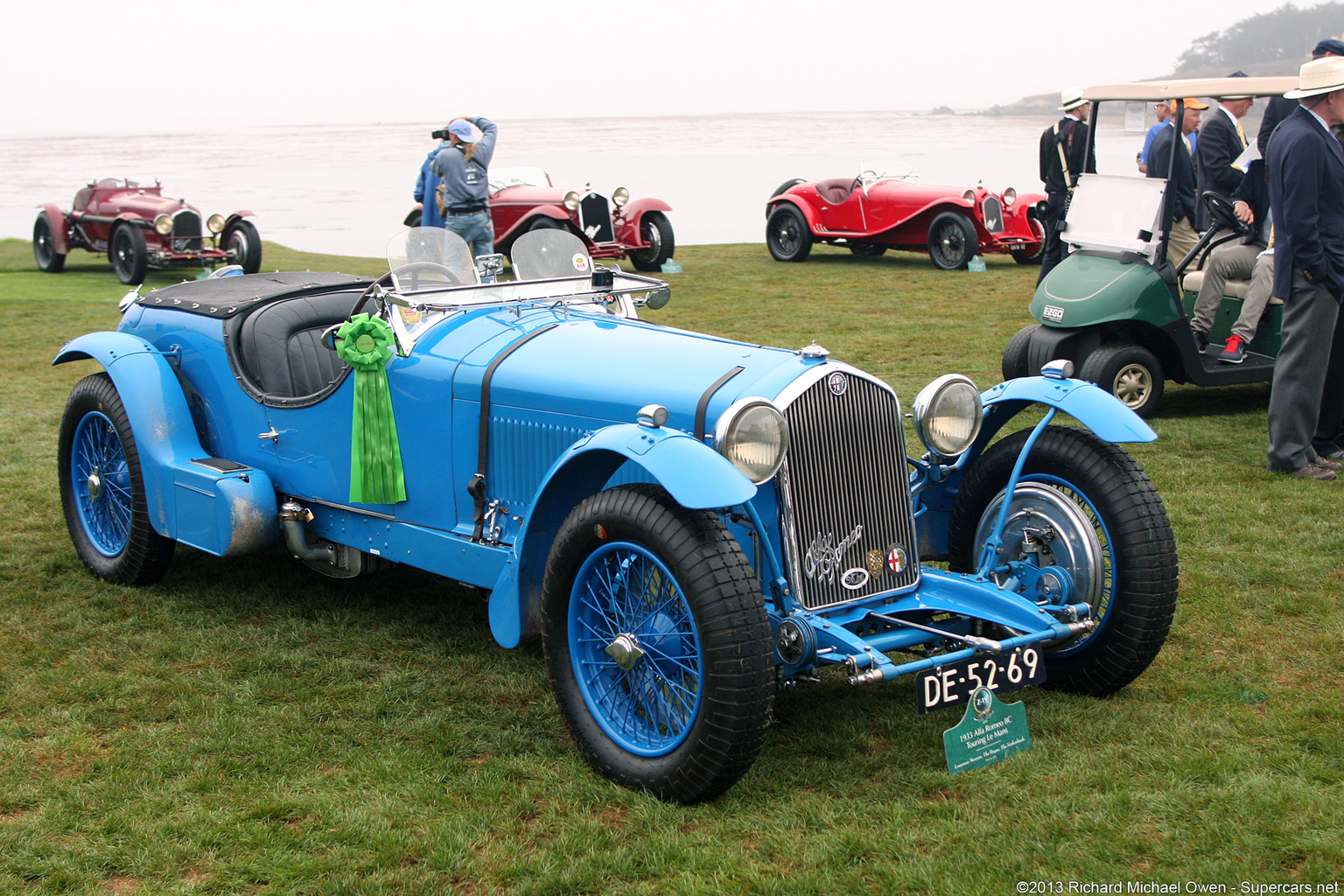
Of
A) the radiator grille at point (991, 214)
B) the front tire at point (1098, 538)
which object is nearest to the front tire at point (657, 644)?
the front tire at point (1098, 538)

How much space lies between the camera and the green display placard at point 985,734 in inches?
122

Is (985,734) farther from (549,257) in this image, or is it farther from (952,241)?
(952,241)

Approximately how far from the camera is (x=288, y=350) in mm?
4707

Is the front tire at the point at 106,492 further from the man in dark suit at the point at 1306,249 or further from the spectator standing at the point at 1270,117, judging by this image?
the spectator standing at the point at 1270,117

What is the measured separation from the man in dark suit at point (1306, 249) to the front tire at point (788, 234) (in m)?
9.83

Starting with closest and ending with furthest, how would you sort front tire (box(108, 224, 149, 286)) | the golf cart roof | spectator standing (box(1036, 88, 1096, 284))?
the golf cart roof
spectator standing (box(1036, 88, 1096, 284))
front tire (box(108, 224, 149, 286))

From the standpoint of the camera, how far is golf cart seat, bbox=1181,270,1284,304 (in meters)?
7.30

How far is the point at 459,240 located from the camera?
453 centimetres

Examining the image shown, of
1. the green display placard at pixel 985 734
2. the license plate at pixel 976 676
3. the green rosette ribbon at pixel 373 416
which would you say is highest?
the green rosette ribbon at pixel 373 416

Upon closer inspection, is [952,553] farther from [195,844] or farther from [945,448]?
[195,844]

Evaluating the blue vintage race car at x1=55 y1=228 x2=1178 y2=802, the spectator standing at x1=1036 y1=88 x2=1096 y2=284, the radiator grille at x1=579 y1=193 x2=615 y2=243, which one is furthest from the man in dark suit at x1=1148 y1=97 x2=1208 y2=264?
the radiator grille at x1=579 y1=193 x2=615 y2=243

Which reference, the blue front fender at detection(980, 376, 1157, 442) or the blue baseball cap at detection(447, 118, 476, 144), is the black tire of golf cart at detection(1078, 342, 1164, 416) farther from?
the blue baseball cap at detection(447, 118, 476, 144)

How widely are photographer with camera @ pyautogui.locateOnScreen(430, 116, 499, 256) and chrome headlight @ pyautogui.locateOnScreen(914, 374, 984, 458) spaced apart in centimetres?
799

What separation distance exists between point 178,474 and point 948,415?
2.81 metres
